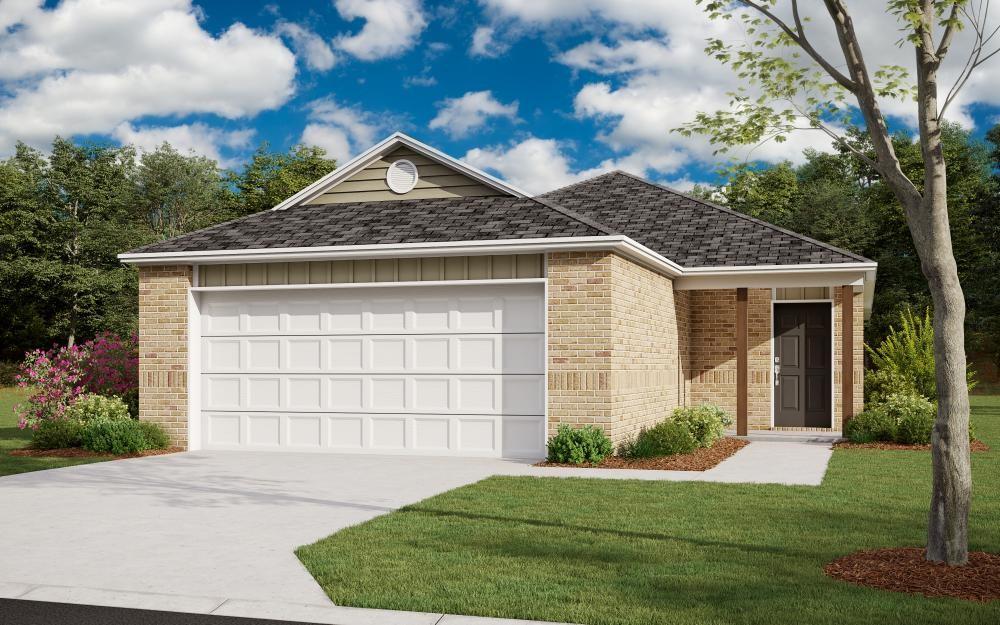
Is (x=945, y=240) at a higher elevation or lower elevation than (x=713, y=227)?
lower

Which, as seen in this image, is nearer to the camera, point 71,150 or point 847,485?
point 847,485

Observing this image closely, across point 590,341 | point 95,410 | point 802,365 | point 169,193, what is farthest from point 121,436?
point 169,193

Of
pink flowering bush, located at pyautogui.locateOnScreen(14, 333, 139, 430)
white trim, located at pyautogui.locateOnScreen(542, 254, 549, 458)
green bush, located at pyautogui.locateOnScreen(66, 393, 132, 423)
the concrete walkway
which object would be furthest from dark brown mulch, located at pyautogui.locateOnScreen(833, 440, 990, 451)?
pink flowering bush, located at pyautogui.locateOnScreen(14, 333, 139, 430)

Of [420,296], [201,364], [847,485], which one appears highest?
[420,296]

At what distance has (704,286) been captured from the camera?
17938 millimetres

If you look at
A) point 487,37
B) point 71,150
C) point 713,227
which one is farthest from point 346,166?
point 71,150

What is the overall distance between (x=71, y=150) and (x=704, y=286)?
1606 inches

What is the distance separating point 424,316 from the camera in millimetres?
15000

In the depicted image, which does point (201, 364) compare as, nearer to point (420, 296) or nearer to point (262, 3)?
point (420, 296)

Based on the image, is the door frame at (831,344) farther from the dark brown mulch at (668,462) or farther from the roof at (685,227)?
the dark brown mulch at (668,462)

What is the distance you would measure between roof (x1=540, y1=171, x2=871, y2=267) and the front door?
152cm

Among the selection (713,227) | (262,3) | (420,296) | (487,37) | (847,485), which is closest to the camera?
(847,485)

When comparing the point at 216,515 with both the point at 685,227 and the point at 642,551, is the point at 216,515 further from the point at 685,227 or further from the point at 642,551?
the point at 685,227

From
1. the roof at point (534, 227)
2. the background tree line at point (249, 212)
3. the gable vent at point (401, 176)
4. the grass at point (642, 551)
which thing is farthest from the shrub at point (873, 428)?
the background tree line at point (249, 212)
